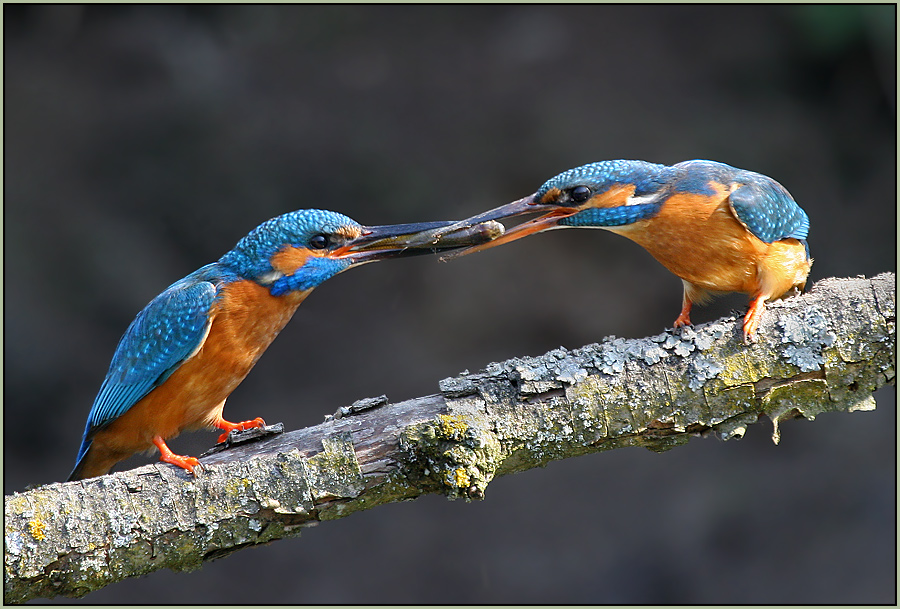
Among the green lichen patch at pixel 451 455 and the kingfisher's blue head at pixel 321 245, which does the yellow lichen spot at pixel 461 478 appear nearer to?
the green lichen patch at pixel 451 455

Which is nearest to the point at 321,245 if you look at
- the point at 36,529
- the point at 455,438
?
the point at 455,438

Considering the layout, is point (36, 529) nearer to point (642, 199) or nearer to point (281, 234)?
point (281, 234)

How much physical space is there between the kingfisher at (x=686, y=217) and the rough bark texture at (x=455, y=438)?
39 centimetres

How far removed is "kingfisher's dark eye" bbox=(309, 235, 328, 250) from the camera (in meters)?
2.96

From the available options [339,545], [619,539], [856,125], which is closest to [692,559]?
[619,539]

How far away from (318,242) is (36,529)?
1.33 m

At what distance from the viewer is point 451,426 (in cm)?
228

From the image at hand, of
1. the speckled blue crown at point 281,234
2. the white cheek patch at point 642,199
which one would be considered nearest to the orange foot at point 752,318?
the white cheek patch at point 642,199

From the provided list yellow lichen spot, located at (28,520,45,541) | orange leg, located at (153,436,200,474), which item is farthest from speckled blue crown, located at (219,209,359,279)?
yellow lichen spot, located at (28,520,45,541)

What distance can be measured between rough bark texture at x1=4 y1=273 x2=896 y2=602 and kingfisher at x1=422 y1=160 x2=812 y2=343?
389mm

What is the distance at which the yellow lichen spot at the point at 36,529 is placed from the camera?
90.9 inches

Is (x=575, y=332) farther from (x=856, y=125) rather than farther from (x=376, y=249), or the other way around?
(x=376, y=249)

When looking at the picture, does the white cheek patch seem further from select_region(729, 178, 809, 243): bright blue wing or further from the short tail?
the short tail

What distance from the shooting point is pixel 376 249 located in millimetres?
2973
